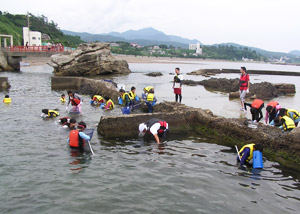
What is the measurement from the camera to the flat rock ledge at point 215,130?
8297 mm

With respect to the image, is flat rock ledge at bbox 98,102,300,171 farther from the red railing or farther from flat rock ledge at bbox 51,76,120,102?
the red railing

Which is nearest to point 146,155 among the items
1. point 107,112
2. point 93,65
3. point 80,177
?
point 80,177

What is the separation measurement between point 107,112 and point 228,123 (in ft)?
22.9

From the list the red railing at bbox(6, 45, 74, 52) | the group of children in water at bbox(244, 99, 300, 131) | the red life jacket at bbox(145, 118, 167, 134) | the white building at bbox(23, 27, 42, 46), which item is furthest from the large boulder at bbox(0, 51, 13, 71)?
the group of children in water at bbox(244, 99, 300, 131)

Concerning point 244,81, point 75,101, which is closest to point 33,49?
point 75,101

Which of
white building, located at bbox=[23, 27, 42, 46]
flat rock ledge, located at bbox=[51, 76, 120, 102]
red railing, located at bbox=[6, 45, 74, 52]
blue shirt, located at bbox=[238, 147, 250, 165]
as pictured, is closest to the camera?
blue shirt, located at bbox=[238, 147, 250, 165]

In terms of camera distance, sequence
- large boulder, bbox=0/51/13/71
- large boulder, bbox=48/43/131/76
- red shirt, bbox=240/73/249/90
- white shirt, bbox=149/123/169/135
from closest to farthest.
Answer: white shirt, bbox=149/123/169/135 < red shirt, bbox=240/73/249/90 < large boulder, bbox=48/43/131/76 < large boulder, bbox=0/51/13/71

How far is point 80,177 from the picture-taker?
7195 mm

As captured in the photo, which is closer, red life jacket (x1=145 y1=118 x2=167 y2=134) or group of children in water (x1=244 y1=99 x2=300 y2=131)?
group of children in water (x1=244 y1=99 x2=300 y2=131)

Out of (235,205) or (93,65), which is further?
(93,65)

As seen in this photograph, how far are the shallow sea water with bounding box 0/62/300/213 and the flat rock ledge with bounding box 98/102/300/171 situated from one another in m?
0.50

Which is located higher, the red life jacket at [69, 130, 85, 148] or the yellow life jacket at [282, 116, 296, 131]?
the yellow life jacket at [282, 116, 296, 131]

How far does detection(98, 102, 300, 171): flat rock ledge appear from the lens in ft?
27.2

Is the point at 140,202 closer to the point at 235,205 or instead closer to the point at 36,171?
the point at 235,205
